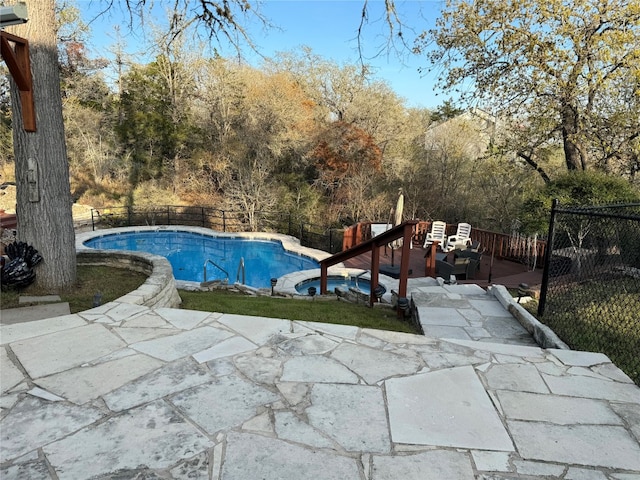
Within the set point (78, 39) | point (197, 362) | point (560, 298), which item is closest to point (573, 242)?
point (560, 298)

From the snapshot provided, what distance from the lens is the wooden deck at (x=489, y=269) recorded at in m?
6.92

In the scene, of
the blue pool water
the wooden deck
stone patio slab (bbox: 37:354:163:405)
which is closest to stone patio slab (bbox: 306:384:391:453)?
stone patio slab (bbox: 37:354:163:405)

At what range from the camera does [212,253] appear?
1182 centimetres

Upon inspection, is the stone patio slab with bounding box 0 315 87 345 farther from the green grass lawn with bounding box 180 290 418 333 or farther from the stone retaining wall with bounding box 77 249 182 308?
the green grass lawn with bounding box 180 290 418 333

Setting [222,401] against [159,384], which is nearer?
[222,401]

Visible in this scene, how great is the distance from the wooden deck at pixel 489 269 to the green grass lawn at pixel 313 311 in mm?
2902

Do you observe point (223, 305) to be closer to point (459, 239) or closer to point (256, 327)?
point (256, 327)

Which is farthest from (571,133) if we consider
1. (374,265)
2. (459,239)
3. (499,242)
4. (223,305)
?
(223,305)

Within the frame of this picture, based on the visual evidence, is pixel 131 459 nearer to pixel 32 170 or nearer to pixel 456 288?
pixel 32 170

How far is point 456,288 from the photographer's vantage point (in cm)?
526

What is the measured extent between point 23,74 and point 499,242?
9.23 meters

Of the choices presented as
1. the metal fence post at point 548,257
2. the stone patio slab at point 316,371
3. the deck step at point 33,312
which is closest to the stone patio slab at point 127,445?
the stone patio slab at point 316,371

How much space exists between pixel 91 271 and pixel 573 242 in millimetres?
7931

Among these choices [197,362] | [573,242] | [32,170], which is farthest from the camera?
[573,242]
